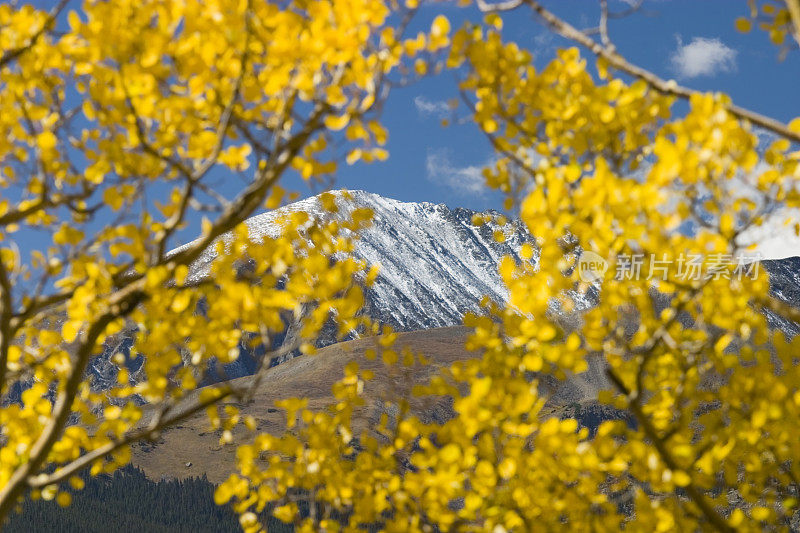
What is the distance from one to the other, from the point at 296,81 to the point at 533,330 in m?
1.78

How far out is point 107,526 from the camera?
339ft

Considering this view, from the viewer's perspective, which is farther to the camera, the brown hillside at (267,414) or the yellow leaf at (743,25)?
the brown hillside at (267,414)

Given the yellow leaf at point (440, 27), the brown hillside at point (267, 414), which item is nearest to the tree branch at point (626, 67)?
the yellow leaf at point (440, 27)

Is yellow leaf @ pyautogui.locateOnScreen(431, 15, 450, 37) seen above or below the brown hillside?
below

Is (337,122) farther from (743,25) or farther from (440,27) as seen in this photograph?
(743,25)

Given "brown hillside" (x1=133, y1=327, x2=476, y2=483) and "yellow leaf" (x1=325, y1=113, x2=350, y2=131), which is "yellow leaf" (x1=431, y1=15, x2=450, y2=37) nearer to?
"yellow leaf" (x1=325, y1=113, x2=350, y2=131)

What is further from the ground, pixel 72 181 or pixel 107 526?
pixel 107 526

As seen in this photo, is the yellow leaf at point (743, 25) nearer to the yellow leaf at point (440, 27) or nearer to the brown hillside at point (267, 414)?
the yellow leaf at point (440, 27)

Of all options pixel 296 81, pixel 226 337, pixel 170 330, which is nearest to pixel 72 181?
pixel 170 330

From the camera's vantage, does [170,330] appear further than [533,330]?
Yes

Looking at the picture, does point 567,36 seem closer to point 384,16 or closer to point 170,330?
point 384,16

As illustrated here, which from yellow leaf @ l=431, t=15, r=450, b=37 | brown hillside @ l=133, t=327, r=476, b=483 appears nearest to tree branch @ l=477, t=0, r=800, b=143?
yellow leaf @ l=431, t=15, r=450, b=37

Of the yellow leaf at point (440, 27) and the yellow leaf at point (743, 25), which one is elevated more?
the yellow leaf at point (440, 27)

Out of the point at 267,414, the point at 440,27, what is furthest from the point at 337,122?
the point at 267,414
